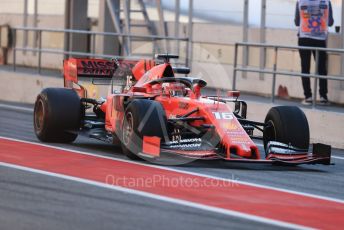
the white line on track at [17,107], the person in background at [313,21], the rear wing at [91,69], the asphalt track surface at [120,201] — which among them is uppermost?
the person in background at [313,21]

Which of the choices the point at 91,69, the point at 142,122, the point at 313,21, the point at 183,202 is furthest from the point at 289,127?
the point at 313,21

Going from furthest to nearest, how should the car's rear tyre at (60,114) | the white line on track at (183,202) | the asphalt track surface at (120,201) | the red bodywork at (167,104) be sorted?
the car's rear tyre at (60,114), the red bodywork at (167,104), the white line on track at (183,202), the asphalt track surface at (120,201)

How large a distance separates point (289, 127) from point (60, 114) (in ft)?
10.5

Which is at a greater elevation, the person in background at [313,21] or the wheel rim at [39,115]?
the person in background at [313,21]

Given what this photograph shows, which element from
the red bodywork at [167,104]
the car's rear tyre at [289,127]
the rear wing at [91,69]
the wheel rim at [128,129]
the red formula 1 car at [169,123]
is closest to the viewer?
the red bodywork at [167,104]

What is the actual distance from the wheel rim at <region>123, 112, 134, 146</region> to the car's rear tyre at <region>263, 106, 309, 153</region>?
1804mm

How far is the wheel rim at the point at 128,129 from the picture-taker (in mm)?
12756

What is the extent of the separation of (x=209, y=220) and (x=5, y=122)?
31.6 feet

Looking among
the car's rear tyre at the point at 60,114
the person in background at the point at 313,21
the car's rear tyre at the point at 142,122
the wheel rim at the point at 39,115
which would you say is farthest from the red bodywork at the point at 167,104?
the person in background at the point at 313,21

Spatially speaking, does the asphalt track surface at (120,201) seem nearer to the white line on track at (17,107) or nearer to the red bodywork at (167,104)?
the red bodywork at (167,104)

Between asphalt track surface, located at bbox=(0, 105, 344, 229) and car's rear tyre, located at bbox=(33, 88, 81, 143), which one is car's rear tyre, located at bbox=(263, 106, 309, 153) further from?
car's rear tyre, located at bbox=(33, 88, 81, 143)

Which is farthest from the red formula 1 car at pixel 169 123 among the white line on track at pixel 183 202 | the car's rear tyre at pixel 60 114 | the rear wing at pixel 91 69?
the white line on track at pixel 183 202

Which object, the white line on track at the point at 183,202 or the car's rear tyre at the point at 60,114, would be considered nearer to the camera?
the white line on track at the point at 183,202

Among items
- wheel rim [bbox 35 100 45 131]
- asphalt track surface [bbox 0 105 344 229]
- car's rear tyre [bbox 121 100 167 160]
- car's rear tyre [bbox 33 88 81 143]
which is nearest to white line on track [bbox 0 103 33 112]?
wheel rim [bbox 35 100 45 131]
